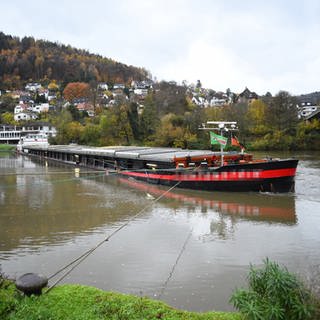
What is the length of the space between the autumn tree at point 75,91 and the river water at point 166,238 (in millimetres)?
130458

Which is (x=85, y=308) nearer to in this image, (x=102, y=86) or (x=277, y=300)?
(x=277, y=300)

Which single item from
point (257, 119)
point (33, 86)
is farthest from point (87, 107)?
point (257, 119)

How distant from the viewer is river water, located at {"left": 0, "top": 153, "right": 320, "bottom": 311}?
8352 mm

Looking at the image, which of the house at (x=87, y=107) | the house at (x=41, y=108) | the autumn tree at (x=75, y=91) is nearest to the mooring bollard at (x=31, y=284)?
the house at (x=87, y=107)

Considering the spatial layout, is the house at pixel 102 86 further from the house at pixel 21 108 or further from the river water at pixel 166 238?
the river water at pixel 166 238

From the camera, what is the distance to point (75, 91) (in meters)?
148

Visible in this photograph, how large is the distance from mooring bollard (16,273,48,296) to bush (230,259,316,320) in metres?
2.96

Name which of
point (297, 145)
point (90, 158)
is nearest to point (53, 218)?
point (90, 158)

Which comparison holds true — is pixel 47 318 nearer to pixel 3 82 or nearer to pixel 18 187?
pixel 18 187

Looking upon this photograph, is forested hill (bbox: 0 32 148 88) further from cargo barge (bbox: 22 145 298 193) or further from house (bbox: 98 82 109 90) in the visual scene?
cargo barge (bbox: 22 145 298 193)

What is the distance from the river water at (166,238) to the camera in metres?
8.35

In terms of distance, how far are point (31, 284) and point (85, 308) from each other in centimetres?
94

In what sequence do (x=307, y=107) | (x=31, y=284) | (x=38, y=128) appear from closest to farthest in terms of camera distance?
(x=31, y=284), (x=307, y=107), (x=38, y=128)

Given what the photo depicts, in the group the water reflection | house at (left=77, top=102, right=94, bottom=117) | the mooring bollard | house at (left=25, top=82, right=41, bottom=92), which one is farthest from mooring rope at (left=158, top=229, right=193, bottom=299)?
house at (left=25, top=82, right=41, bottom=92)
